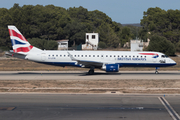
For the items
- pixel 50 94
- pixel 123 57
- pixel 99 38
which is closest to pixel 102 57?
pixel 123 57

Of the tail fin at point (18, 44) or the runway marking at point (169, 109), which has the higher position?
the tail fin at point (18, 44)

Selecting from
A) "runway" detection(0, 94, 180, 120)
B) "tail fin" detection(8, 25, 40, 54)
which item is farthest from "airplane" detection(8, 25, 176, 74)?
"runway" detection(0, 94, 180, 120)

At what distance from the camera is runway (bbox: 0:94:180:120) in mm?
12930

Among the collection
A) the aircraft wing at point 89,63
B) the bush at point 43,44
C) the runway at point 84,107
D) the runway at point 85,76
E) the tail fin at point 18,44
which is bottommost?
the runway at point 84,107

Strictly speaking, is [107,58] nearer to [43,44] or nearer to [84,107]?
[84,107]

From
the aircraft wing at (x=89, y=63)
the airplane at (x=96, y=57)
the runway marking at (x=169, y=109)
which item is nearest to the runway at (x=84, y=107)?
the runway marking at (x=169, y=109)

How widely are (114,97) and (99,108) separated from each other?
3565mm

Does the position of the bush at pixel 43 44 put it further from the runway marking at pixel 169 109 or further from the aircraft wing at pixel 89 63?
the runway marking at pixel 169 109

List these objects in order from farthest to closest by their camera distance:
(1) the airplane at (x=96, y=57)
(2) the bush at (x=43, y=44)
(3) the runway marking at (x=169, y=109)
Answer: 1. (2) the bush at (x=43, y=44)
2. (1) the airplane at (x=96, y=57)
3. (3) the runway marking at (x=169, y=109)

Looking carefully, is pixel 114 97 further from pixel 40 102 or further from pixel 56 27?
pixel 56 27

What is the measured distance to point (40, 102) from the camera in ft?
53.0

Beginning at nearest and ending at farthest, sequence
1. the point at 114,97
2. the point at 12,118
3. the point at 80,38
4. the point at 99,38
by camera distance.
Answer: the point at 12,118
the point at 114,97
the point at 80,38
the point at 99,38

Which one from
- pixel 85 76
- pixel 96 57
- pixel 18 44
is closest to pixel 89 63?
pixel 96 57

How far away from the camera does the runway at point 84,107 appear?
12930 mm
